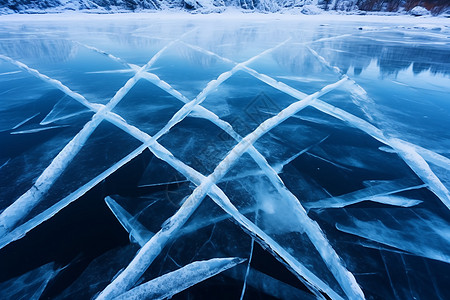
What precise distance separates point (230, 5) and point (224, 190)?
27.9m

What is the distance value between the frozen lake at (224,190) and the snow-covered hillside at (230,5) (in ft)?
64.6

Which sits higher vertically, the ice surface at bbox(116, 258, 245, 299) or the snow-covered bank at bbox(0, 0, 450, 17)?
the snow-covered bank at bbox(0, 0, 450, 17)

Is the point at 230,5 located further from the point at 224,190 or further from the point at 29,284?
the point at 29,284

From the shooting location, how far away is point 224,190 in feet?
4.53

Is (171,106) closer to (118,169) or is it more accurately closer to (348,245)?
(118,169)

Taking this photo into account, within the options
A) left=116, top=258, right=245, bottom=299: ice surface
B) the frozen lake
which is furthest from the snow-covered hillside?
left=116, top=258, right=245, bottom=299: ice surface

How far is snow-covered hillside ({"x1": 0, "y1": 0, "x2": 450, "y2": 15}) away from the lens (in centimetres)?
1573

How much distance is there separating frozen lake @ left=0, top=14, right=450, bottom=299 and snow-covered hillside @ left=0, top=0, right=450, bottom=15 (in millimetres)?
19695

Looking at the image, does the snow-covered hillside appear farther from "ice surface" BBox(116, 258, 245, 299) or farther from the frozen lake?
"ice surface" BBox(116, 258, 245, 299)

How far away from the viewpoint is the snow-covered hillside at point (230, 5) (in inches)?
619

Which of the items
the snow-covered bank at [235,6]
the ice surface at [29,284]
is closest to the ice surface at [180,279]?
the ice surface at [29,284]

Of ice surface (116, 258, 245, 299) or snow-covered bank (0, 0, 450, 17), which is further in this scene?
snow-covered bank (0, 0, 450, 17)

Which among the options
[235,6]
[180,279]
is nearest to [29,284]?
[180,279]

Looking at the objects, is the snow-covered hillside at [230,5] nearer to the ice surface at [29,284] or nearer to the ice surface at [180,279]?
the ice surface at [180,279]
